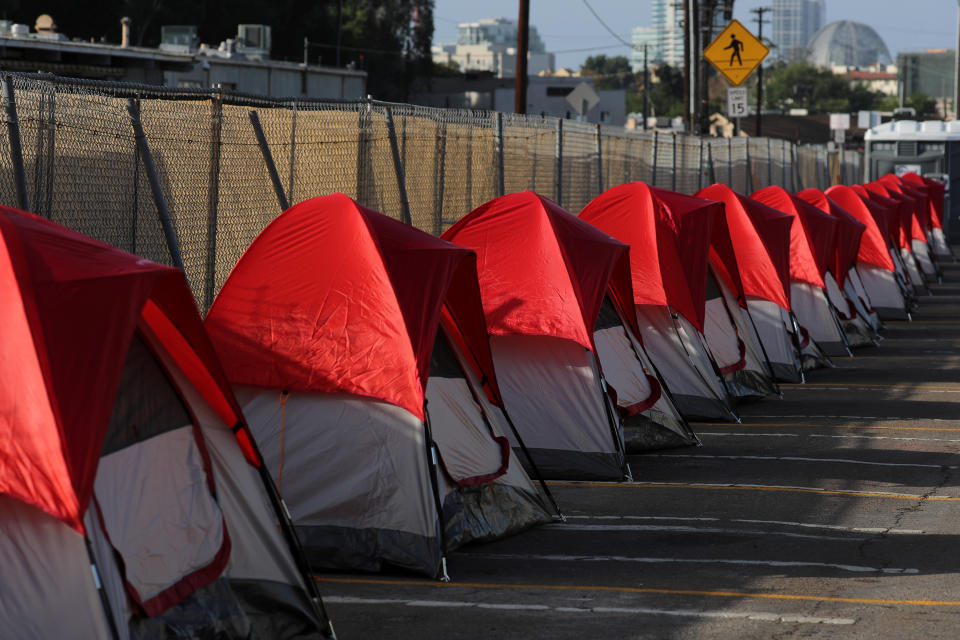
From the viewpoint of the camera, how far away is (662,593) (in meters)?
7.87

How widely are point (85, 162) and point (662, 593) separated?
4.60 metres

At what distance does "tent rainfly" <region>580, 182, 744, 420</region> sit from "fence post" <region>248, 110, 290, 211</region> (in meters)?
3.68

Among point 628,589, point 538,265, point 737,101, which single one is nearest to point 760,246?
point 538,265

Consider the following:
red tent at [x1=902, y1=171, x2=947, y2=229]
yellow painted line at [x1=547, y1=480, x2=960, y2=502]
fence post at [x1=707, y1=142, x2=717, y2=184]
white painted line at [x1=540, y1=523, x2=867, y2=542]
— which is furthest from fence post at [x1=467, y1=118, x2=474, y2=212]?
red tent at [x1=902, y1=171, x2=947, y2=229]

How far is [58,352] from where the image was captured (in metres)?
5.84

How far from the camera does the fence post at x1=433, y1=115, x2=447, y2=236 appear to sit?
46.3 feet

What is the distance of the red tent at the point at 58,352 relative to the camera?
226 inches

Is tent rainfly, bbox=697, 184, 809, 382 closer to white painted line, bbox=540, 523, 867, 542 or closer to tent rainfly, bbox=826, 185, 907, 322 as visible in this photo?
tent rainfly, bbox=826, 185, 907, 322

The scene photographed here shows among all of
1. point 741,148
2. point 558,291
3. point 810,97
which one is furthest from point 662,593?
point 810,97

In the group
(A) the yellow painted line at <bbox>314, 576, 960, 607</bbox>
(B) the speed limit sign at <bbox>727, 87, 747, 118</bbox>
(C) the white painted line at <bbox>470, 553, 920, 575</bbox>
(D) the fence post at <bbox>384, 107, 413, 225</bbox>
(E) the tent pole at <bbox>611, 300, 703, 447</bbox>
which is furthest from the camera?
(B) the speed limit sign at <bbox>727, 87, 747, 118</bbox>

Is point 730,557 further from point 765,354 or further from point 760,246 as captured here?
point 760,246

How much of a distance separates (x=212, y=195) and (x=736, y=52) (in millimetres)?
15936

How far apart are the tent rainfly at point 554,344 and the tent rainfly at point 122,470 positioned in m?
4.07

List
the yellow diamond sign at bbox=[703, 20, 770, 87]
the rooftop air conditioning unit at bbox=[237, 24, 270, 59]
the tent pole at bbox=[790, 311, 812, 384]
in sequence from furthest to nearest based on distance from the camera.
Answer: the rooftop air conditioning unit at bbox=[237, 24, 270, 59] < the yellow diamond sign at bbox=[703, 20, 770, 87] < the tent pole at bbox=[790, 311, 812, 384]
